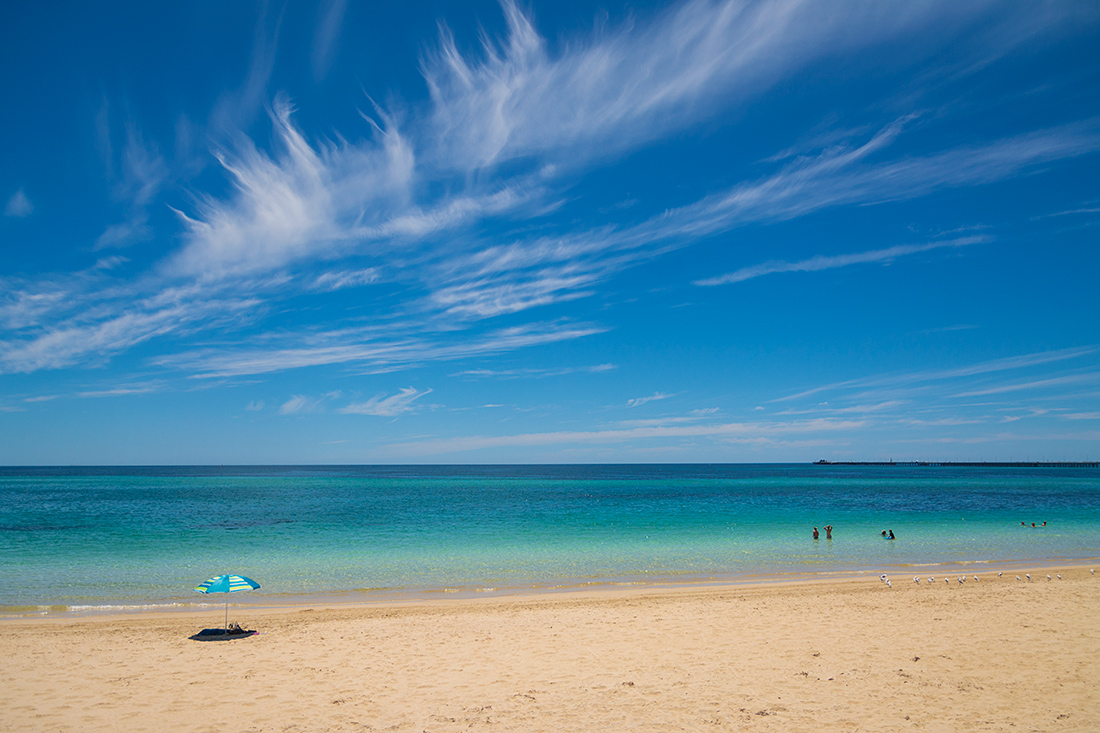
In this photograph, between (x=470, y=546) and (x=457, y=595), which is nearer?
(x=457, y=595)

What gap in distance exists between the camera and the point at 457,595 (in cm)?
1811

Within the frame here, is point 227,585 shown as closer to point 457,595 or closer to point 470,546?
point 457,595

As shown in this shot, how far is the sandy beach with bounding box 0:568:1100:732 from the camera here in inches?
331

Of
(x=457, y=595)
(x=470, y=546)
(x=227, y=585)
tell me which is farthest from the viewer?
(x=470, y=546)

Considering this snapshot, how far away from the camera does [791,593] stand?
1723 cm

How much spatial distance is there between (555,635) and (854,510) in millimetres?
43821

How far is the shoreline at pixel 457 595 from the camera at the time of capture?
1594cm

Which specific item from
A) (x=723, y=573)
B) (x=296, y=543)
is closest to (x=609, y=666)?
(x=723, y=573)

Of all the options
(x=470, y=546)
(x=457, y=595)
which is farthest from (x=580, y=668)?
(x=470, y=546)

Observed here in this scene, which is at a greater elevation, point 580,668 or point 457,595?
point 580,668

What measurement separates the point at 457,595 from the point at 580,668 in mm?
8494

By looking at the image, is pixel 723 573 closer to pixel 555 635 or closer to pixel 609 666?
pixel 555 635

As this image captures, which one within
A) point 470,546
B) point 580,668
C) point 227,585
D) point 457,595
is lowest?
point 470,546

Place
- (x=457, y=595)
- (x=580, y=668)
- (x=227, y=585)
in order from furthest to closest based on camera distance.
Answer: (x=457, y=595) → (x=227, y=585) → (x=580, y=668)
